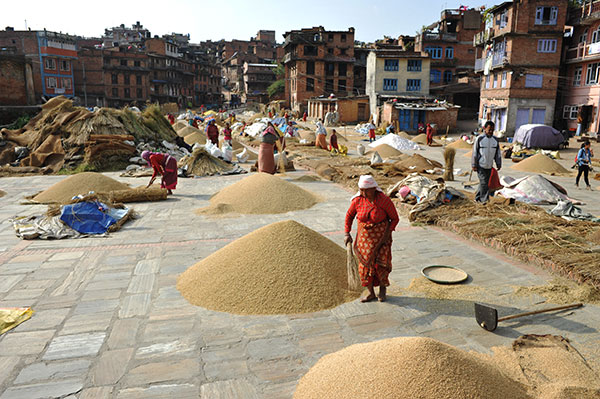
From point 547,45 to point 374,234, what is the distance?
30.0 m

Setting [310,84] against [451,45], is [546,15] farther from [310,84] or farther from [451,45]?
[310,84]

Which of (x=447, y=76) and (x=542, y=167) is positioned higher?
(x=447, y=76)

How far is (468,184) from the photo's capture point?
12.6m

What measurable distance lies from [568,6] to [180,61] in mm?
54569

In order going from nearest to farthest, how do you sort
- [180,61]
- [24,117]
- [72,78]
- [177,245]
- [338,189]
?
[177,245] < [338,189] < [24,117] < [72,78] < [180,61]

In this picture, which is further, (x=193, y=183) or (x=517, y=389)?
(x=193, y=183)

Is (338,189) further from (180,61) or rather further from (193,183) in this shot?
(180,61)

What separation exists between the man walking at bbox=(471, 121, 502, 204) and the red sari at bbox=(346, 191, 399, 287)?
16.5ft

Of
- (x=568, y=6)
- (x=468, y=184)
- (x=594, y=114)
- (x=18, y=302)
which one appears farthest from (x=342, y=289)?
(x=568, y=6)

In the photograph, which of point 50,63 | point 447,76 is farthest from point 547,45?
point 50,63

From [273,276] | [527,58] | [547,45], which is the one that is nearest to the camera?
[273,276]

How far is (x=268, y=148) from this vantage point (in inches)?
489

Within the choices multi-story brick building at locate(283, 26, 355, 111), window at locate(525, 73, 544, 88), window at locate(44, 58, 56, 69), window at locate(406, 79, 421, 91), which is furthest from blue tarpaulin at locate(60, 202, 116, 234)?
window at locate(44, 58, 56, 69)

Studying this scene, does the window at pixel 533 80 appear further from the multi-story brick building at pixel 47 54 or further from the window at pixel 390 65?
the multi-story brick building at pixel 47 54
